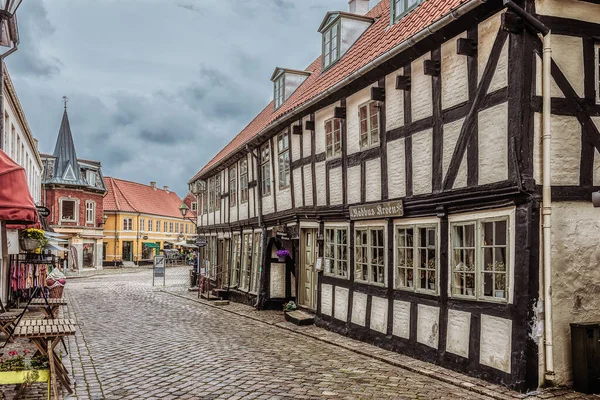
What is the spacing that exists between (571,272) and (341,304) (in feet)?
18.2

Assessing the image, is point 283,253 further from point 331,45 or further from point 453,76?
point 453,76

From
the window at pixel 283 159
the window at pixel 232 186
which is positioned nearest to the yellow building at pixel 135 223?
the window at pixel 232 186

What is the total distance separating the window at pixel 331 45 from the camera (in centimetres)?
1470

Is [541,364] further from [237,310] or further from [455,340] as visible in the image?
[237,310]

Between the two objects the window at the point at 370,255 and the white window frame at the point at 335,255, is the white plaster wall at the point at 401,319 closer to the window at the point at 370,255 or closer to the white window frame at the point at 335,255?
the window at the point at 370,255

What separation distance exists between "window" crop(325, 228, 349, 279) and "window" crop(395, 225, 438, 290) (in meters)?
2.13

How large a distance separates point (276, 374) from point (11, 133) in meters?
15.1

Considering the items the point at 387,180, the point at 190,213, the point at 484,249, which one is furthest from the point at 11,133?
the point at 190,213

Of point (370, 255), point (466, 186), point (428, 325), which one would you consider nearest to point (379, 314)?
point (370, 255)

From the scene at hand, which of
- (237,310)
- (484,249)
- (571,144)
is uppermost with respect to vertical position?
(571,144)

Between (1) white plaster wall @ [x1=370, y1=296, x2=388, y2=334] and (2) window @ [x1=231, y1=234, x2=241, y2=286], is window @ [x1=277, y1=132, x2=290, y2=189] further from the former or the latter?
(1) white plaster wall @ [x1=370, y1=296, x2=388, y2=334]

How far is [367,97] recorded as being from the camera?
1116cm

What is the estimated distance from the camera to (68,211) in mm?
43688

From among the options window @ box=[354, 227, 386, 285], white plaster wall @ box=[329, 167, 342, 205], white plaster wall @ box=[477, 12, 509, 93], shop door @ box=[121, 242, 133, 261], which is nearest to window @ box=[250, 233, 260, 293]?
white plaster wall @ box=[329, 167, 342, 205]
